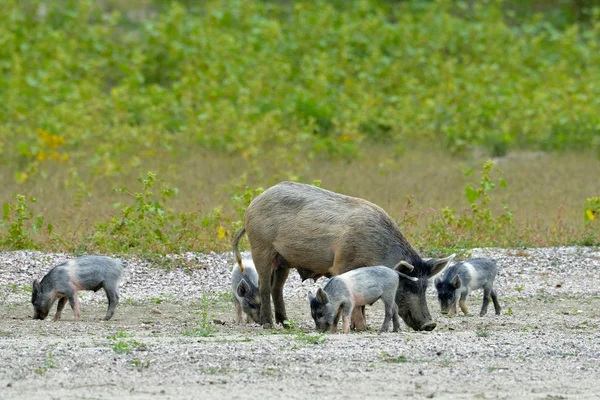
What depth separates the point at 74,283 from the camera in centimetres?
1080

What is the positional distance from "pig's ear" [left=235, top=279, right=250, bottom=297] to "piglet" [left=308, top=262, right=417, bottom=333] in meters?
1.27

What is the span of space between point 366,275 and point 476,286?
91.2 inches

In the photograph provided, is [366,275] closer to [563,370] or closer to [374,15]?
[563,370]

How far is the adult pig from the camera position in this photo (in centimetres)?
1010

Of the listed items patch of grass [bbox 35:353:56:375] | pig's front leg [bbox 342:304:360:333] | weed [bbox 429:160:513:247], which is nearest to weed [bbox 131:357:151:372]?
patch of grass [bbox 35:353:56:375]

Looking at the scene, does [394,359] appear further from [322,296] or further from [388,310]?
[388,310]

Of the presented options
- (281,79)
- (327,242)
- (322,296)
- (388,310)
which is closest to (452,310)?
(388,310)

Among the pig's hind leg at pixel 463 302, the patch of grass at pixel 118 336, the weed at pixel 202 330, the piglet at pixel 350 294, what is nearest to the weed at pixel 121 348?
the patch of grass at pixel 118 336

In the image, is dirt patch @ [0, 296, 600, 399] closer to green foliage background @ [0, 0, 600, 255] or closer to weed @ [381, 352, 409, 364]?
weed @ [381, 352, 409, 364]

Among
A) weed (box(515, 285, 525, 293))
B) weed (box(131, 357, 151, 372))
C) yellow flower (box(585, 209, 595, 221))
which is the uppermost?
yellow flower (box(585, 209, 595, 221))

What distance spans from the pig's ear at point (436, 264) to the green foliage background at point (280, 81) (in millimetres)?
6438

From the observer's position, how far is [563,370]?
8.16 m

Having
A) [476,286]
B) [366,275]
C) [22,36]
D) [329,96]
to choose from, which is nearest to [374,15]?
[329,96]

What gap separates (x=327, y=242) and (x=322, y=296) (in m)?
0.76
